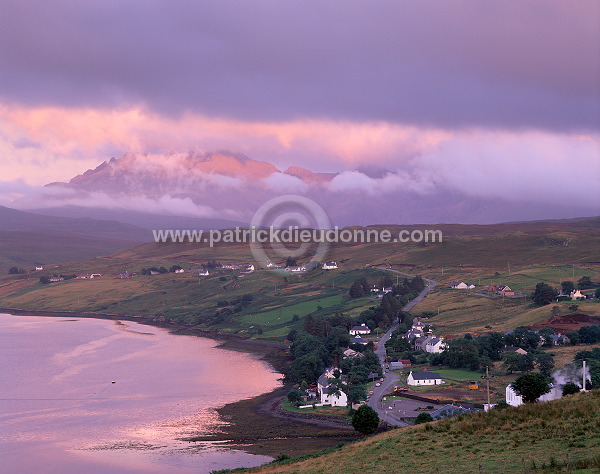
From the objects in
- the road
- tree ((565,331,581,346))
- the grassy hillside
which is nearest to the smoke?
the road

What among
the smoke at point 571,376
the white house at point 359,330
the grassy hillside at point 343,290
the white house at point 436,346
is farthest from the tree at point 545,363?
the white house at point 359,330

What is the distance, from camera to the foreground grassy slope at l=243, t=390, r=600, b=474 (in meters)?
25.1

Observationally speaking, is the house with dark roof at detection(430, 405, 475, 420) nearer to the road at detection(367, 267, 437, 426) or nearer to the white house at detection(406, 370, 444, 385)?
the road at detection(367, 267, 437, 426)

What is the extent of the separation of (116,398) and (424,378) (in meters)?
32.6

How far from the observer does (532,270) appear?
13750 centimetres

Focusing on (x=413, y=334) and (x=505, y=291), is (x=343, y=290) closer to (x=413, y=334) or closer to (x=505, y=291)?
(x=505, y=291)

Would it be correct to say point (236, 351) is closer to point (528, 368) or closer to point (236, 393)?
point (236, 393)

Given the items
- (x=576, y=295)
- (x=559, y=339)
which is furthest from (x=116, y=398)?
(x=576, y=295)

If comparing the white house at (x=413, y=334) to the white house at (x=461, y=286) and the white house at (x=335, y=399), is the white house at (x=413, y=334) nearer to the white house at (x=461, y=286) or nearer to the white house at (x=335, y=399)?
the white house at (x=335, y=399)

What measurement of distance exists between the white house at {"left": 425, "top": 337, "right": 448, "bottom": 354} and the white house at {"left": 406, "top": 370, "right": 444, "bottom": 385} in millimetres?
12845

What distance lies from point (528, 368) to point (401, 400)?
14.4 meters

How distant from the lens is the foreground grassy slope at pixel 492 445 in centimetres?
2508

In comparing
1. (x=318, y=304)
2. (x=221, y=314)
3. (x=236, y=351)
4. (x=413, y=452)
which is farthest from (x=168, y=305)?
(x=413, y=452)

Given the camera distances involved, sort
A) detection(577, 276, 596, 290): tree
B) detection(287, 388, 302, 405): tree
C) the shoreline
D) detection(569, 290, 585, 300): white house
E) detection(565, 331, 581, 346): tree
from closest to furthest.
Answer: the shoreline < detection(287, 388, 302, 405): tree < detection(565, 331, 581, 346): tree < detection(569, 290, 585, 300): white house < detection(577, 276, 596, 290): tree
